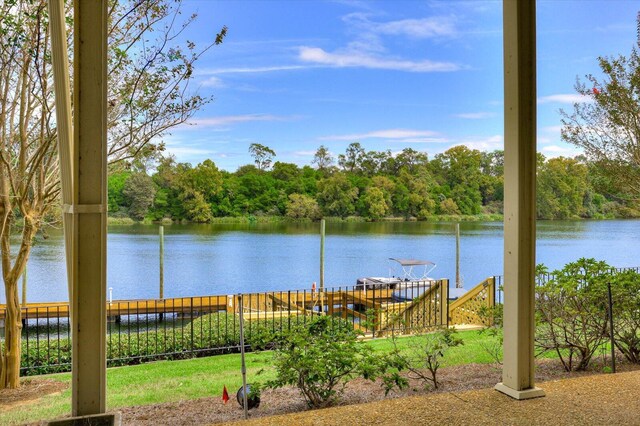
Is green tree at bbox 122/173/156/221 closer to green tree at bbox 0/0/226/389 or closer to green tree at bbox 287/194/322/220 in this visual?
green tree at bbox 0/0/226/389

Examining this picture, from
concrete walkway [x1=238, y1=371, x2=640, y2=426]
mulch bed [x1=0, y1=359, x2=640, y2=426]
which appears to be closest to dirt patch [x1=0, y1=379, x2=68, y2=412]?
mulch bed [x1=0, y1=359, x2=640, y2=426]

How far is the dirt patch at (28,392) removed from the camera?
388 centimetres

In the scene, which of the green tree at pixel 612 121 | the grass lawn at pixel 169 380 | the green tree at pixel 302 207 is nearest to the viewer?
the grass lawn at pixel 169 380

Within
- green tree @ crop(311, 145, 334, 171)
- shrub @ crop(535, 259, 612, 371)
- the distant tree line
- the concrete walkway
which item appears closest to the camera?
the concrete walkway

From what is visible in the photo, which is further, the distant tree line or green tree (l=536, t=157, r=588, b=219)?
the distant tree line

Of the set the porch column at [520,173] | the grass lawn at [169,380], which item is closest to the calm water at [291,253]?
the grass lawn at [169,380]

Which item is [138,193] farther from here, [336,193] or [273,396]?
[336,193]

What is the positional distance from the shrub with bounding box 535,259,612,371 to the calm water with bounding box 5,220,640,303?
29.6 ft

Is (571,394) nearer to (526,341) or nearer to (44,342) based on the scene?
(526,341)

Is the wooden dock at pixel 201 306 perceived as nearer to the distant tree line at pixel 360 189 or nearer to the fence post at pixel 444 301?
the fence post at pixel 444 301

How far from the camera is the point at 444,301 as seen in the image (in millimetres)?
7828

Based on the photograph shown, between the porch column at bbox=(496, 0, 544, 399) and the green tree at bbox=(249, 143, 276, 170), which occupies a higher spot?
the green tree at bbox=(249, 143, 276, 170)

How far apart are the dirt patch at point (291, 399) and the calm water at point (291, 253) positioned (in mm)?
8397

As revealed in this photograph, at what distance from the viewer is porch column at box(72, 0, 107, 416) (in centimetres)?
214
